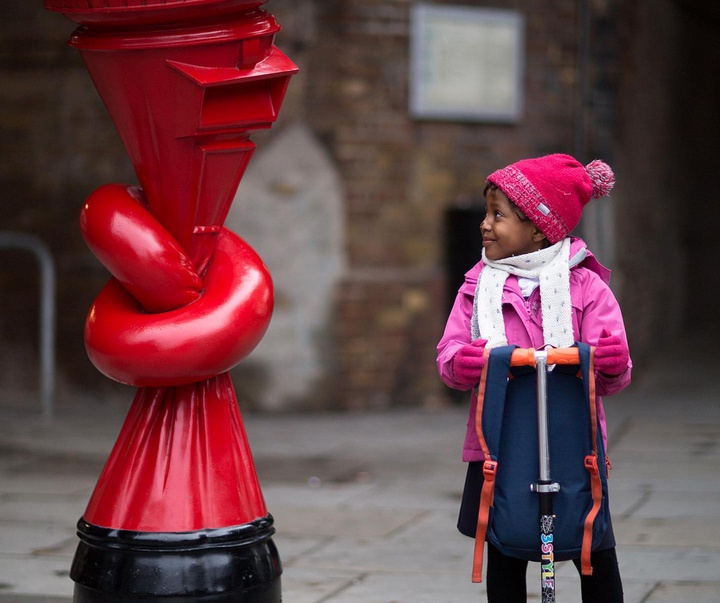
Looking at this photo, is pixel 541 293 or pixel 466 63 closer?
pixel 541 293

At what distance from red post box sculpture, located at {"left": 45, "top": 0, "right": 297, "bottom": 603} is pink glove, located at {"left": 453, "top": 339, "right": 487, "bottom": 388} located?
490 mm

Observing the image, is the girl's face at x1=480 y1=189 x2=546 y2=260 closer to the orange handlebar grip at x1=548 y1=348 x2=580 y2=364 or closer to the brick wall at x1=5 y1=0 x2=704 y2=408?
the orange handlebar grip at x1=548 y1=348 x2=580 y2=364

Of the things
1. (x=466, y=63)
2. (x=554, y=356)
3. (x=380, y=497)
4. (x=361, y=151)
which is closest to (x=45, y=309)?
(x=361, y=151)

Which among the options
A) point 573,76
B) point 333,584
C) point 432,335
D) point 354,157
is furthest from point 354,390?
point 333,584

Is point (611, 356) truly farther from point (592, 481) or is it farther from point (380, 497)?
point (380, 497)

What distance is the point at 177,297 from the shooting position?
292 cm

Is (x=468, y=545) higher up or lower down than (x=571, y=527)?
lower down

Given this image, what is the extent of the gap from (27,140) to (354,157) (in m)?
2.48

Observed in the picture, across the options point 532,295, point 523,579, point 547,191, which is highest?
point 547,191

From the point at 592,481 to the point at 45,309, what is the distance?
19.7 feet

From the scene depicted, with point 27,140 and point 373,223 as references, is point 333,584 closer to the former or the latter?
point 373,223

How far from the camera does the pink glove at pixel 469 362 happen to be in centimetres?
293

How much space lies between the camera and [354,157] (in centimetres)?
871

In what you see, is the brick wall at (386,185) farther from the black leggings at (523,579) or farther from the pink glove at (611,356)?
the pink glove at (611,356)
